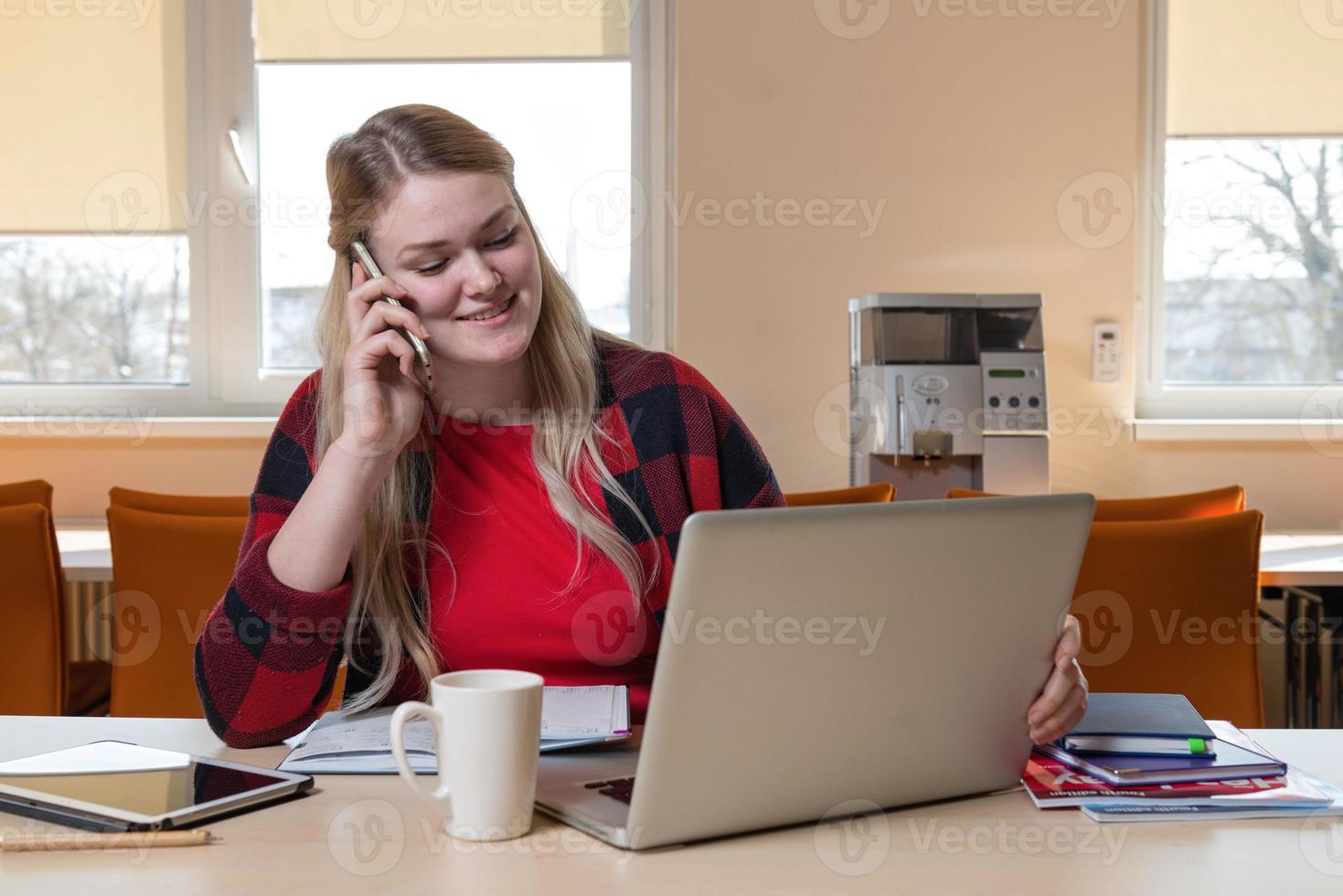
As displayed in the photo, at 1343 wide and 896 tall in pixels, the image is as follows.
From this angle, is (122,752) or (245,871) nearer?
(245,871)

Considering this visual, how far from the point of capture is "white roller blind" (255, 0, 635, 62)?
366 centimetres

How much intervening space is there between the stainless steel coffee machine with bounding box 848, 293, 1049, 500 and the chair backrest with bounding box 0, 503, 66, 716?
178cm

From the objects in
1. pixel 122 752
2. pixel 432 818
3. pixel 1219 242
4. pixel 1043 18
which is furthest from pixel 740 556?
pixel 1219 242

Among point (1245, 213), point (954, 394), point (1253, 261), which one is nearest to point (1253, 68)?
point (1245, 213)

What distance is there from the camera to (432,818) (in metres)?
0.89

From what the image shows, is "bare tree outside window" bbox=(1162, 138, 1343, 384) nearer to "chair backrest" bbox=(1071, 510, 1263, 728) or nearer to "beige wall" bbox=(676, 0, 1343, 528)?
"beige wall" bbox=(676, 0, 1343, 528)

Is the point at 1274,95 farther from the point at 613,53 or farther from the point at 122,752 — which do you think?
the point at 122,752

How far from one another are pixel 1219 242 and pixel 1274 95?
17.0 inches

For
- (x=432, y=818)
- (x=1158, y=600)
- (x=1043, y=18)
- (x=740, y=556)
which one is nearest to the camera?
(x=740, y=556)

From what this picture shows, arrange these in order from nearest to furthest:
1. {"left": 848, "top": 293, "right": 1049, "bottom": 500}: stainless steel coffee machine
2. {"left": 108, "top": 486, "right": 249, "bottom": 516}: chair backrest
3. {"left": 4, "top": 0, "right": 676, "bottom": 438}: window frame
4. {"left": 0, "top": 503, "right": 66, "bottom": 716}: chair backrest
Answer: {"left": 0, "top": 503, "right": 66, "bottom": 716}: chair backrest
{"left": 108, "top": 486, "right": 249, "bottom": 516}: chair backrest
{"left": 848, "top": 293, "right": 1049, "bottom": 500}: stainless steel coffee machine
{"left": 4, "top": 0, "right": 676, "bottom": 438}: window frame

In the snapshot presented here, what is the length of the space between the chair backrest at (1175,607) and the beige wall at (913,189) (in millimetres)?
1659

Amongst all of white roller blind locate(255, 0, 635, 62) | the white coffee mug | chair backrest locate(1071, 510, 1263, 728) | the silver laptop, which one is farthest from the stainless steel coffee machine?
the white coffee mug

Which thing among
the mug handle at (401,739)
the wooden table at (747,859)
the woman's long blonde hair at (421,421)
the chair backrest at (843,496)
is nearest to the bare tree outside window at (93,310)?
the chair backrest at (843,496)

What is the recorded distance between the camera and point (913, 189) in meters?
3.50
